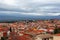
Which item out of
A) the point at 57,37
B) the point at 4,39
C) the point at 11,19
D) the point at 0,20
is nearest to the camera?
the point at 57,37

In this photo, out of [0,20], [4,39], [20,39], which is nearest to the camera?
[20,39]

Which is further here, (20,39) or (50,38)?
(50,38)

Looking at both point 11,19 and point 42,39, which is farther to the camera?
point 11,19

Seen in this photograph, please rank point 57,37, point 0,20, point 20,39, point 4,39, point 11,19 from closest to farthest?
point 20,39 < point 57,37 < point 4,39 < point 0,20 < point 11,19

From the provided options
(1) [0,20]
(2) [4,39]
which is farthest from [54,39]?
(1) [0,20]

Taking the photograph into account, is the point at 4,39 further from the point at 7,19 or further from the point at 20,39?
the point at 7,19

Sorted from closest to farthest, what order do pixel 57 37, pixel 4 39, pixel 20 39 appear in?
1. pixel 20 39
2. pixel 57 37
3. pixel 4 39

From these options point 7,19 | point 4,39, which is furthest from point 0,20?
point 4,39

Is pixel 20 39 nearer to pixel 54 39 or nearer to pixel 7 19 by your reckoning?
pixel 54 39
